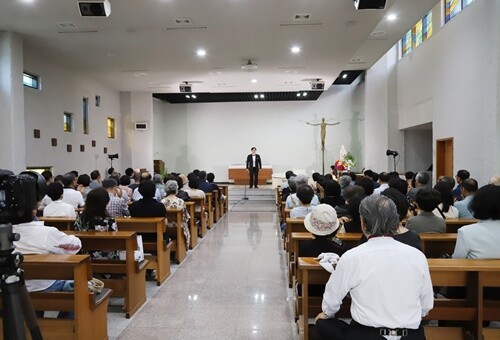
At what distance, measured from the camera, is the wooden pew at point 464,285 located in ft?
7.54

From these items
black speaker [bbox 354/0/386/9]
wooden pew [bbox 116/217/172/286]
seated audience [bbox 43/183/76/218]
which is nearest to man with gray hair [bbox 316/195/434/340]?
wooden pew [bbox 116/217/172/286]

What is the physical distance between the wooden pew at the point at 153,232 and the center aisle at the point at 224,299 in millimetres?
199

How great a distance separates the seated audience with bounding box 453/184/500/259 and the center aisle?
1.42 m

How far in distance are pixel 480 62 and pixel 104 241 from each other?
6.93 metres

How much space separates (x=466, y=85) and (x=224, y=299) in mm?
6428

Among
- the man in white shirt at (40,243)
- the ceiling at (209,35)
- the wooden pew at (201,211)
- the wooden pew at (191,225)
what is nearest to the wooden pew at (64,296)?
the man in white shirt at (40,243)

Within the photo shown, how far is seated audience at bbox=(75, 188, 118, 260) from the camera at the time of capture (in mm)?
3582

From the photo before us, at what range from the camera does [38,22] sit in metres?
6.91

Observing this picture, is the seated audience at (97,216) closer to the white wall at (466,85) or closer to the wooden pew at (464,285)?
the wooden pew at (464,285)

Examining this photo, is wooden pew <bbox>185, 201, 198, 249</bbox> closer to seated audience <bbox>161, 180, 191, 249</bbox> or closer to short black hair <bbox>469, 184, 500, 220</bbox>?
seated audience <bbox>161, 180, 191, 249</bbox>

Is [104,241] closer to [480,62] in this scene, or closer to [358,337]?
[358,337]

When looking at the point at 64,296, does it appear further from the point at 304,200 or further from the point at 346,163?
the point at 346,163

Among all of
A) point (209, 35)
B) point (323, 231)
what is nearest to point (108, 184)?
point (323, 231)

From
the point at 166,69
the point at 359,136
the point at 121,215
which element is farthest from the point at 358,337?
the point at 359,136
